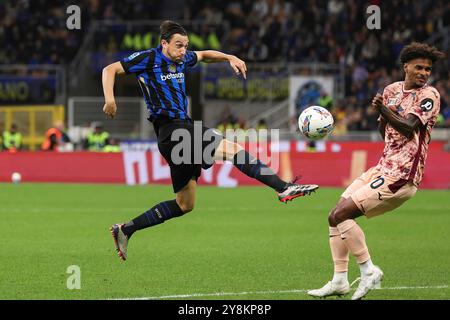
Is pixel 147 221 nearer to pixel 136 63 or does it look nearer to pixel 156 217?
pixel 156 217

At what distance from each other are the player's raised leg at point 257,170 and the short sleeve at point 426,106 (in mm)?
1344

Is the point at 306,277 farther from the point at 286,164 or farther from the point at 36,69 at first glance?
the point at 36,69

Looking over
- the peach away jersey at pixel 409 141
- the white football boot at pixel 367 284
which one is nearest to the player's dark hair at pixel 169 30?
the peach away jersey at pixel 409 141

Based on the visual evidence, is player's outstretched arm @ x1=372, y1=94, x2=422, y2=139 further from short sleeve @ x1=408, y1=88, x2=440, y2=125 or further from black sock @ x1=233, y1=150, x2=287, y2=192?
black sock @ x1=233, y1=150, x2=287, y2=192

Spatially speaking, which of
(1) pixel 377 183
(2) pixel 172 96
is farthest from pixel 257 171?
(1) pixel 377 183

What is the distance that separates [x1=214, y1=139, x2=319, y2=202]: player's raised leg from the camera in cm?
928

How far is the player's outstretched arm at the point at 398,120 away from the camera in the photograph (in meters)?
8.23

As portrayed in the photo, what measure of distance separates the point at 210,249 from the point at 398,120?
503 cm

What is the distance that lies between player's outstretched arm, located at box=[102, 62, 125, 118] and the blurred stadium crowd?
63.5 ft

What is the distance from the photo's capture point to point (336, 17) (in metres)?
33.2

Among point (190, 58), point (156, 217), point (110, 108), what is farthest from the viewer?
point (156, 217)

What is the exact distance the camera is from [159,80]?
9914mm

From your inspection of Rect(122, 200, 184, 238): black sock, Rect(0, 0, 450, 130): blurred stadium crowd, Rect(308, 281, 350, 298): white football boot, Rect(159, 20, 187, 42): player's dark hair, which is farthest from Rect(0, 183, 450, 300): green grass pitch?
Rect(0, 0, 450, 130): blurred stadium crowd

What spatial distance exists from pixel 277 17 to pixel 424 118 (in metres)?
26.4
